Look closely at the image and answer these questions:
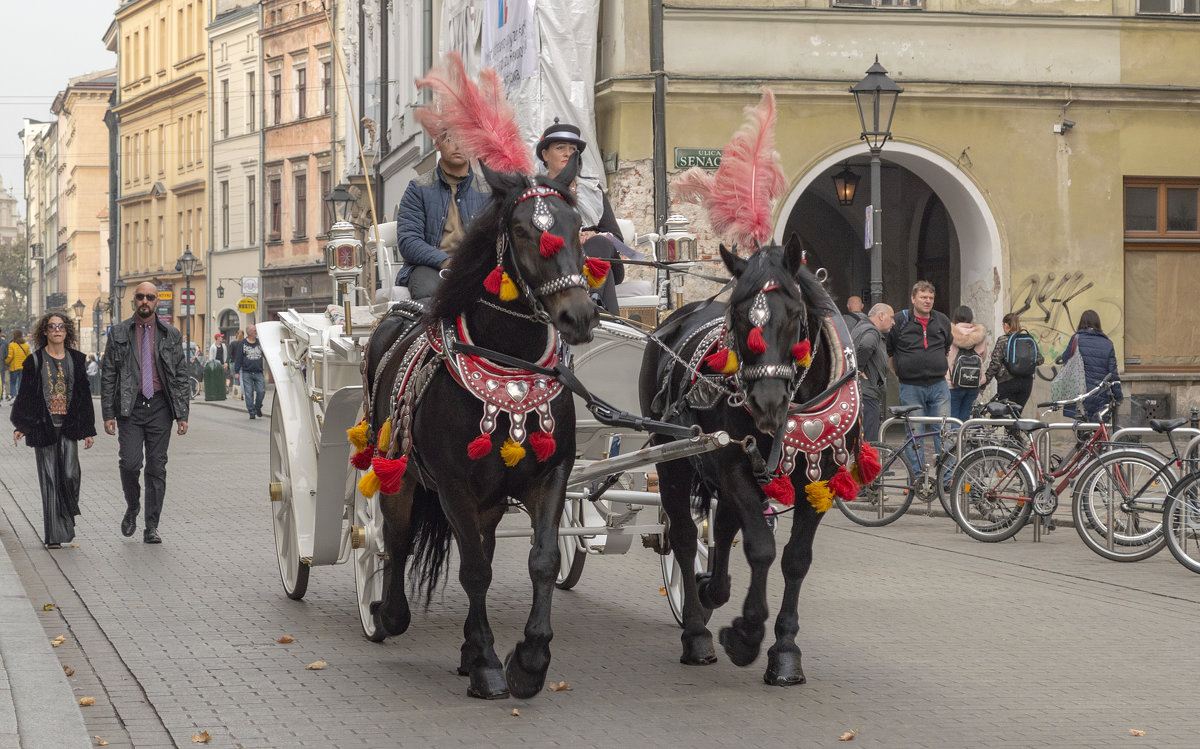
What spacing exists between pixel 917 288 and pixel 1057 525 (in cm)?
322

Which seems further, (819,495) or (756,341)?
(819,495)

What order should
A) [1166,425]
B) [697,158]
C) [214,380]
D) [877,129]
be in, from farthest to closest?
[214,380], [697,158], [877,129], [1166,425]

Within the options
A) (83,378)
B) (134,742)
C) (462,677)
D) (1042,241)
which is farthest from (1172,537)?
(1042,241)

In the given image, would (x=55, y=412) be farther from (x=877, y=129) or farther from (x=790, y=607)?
(x=877, y=129)

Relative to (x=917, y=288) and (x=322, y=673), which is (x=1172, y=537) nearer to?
(x=917, y=288)

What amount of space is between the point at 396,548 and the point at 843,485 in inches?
83.4

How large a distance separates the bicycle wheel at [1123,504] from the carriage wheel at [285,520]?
5.71 m

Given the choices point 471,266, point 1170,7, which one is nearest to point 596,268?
point 471,266

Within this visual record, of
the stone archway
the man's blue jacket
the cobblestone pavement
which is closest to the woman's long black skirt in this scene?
the cobblestone pavement

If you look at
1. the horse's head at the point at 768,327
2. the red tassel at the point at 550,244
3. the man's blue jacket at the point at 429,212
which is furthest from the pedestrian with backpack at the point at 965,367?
Answer: the red tassel at the point at 550,244

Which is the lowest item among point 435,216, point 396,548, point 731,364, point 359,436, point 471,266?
point 396,548

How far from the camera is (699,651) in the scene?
689cm

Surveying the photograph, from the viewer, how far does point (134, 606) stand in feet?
28.5

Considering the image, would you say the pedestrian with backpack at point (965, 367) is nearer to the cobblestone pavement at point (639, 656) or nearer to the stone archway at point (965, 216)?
the cobblestone pavement at point (639, 656)
